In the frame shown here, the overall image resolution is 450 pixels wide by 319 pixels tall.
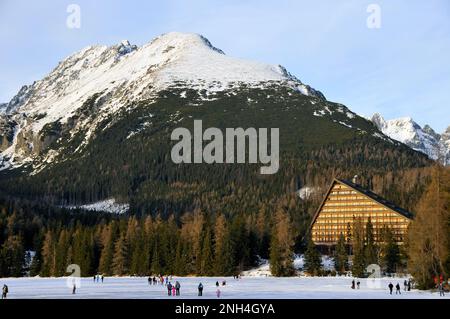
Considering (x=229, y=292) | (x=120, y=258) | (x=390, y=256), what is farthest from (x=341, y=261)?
(x=229, y=292)

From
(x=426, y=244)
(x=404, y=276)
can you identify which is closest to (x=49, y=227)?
(x=404, y=276)

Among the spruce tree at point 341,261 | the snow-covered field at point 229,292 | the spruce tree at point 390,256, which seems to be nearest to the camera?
the snow-covered field at point 229,292

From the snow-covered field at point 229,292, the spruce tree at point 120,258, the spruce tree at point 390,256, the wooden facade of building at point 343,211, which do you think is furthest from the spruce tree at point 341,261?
the wooden facade of building at point 343,211

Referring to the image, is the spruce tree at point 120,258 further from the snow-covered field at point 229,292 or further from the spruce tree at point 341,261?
the snow-covered field at point 229,292

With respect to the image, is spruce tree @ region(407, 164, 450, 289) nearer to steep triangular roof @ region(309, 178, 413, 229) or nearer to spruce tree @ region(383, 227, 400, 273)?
spruce tree @ region(383, 227, 400, 273)

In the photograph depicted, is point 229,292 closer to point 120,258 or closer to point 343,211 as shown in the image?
point 120,258

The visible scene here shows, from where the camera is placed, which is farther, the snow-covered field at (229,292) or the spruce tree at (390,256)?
the spruce tree at (390,256)

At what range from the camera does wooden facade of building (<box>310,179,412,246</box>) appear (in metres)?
165

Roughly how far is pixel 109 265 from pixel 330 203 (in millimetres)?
75234

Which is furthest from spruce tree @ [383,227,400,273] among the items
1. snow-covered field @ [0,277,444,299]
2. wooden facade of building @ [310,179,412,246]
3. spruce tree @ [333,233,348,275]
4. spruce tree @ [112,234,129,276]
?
wooden facade of building @ [310,179,412,246]

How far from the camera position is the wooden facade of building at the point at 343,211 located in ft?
543

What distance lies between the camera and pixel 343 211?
6826 inches
